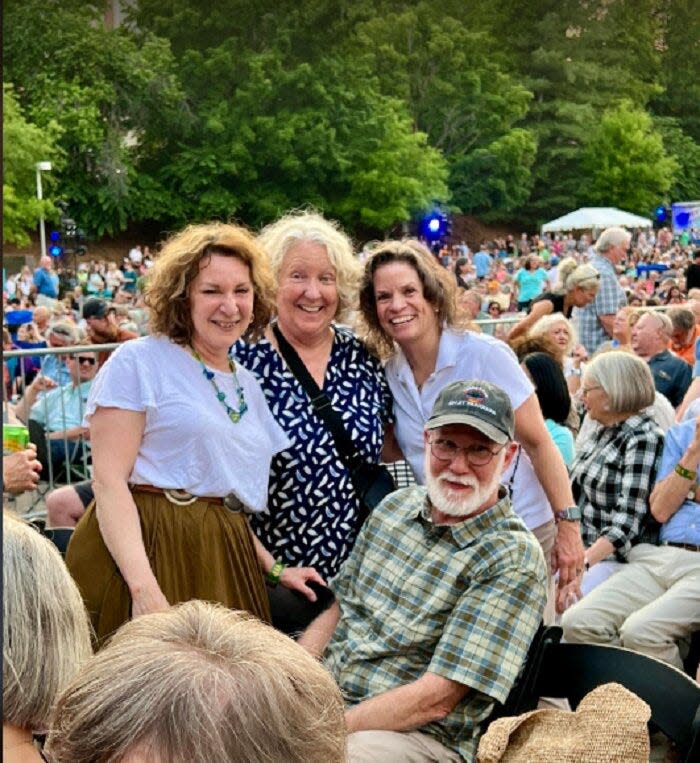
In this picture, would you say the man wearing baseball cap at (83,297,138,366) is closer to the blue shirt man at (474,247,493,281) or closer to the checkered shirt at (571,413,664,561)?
the checkered shirt at (571,413,664,561)

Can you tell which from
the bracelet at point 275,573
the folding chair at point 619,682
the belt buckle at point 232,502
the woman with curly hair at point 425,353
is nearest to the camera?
the folding chair at point 619,682

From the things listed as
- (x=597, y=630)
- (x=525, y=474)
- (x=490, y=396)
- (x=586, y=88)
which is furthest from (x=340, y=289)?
(x=586, y=88)

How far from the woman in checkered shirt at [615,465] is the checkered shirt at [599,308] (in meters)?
3.93

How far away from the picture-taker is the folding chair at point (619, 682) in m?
2.15

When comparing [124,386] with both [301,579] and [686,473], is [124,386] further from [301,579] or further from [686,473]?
[686,473]

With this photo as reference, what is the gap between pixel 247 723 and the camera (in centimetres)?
100

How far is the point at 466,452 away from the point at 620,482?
1666 mm

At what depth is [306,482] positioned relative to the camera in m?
2.88

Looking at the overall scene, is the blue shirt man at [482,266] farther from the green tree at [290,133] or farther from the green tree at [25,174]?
the green tree at [290,133]

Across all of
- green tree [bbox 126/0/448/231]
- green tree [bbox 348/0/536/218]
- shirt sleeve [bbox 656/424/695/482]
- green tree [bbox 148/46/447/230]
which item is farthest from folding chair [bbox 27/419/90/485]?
green tree [bbox 148/46/447/230]

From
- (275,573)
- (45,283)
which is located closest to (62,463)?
(275,573)

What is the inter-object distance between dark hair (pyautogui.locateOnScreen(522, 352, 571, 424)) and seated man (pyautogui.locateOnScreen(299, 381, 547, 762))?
195 centimetres

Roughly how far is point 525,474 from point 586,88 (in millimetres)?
35510

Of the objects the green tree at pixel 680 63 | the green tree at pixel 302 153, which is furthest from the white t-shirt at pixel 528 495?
the green tree at pixel 302 153
